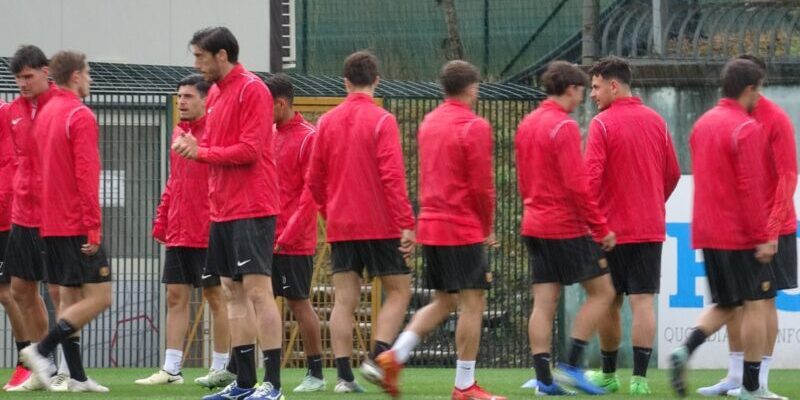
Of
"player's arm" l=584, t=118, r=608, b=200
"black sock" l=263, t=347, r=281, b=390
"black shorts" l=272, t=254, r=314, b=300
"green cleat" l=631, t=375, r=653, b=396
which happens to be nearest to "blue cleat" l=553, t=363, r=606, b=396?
"green cleat" l=631, t=375, r=653, b=396

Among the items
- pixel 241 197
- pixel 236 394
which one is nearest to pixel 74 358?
pixel 236 394

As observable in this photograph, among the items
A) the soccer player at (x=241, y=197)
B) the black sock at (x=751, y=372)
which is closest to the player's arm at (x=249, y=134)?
the soccer player at (x=241, y=197)

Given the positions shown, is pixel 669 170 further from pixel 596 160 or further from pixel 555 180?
pixel 555 180

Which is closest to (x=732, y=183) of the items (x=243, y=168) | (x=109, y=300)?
(x=243, y=168)

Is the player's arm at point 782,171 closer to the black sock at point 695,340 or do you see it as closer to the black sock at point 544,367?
the black sock at point 695,340

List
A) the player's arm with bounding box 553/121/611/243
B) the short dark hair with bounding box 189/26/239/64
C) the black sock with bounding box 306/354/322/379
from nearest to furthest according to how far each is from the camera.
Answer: the short dark hair with bounding box 189/26/239/64 → the player's arm with bounding box 553/121/611/243 → the black sock with bounding box 306/354/322/379

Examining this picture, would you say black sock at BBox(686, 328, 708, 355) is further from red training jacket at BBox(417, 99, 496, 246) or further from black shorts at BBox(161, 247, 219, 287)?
black shorts at BBox(161, 247, 219, 287)

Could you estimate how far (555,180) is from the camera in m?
10.5

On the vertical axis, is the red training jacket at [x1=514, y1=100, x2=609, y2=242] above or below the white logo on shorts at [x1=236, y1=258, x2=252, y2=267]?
above

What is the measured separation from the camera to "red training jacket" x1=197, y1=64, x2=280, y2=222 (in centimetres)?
916

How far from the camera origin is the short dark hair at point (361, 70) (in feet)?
34.5

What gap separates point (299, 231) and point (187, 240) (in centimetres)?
104

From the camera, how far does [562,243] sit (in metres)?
10.5

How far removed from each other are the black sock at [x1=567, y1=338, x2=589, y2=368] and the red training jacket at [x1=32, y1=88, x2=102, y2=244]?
10.3 ft
